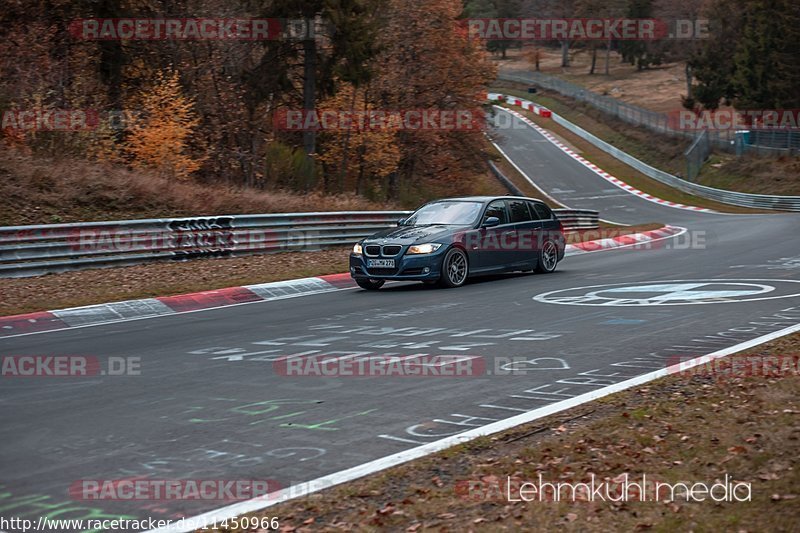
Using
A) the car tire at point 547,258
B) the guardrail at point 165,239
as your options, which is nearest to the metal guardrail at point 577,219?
the guardrail at point 165,239

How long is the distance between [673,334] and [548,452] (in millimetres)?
5448

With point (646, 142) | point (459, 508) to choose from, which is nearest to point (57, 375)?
point (459, 508)

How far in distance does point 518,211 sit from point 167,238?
7095 millimetres

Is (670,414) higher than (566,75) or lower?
lower

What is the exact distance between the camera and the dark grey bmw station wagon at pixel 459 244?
16062 mm

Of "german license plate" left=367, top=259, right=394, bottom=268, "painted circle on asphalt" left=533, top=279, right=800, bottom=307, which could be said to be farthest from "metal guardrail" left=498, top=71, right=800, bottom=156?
"german license plate" left=367, top=259, right=394, bottom=268

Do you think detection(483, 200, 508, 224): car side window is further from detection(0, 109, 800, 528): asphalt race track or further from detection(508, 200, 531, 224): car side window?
detection(0, 109, 800, 528): asphalt race track

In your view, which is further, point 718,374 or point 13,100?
point 13,100

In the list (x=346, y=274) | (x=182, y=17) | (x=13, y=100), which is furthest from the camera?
(x=182, y=17)

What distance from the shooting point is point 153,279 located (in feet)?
55.4

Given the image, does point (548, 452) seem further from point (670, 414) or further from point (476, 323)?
point (476, 323)

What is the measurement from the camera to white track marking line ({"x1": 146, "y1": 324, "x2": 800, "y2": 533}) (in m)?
5.06

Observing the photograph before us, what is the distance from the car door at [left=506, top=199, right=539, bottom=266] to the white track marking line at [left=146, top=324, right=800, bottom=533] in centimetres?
862

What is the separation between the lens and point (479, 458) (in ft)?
20.0
